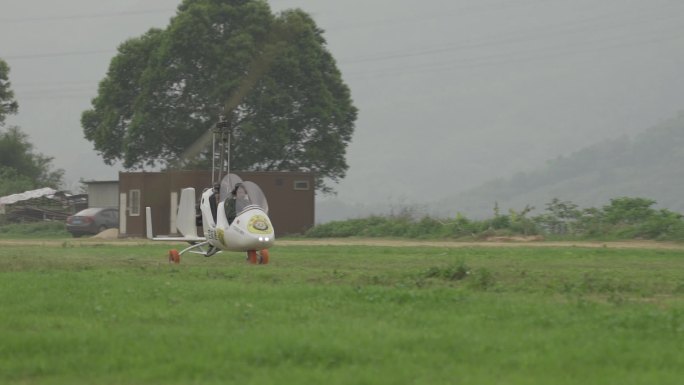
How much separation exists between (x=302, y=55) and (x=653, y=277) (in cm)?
4226

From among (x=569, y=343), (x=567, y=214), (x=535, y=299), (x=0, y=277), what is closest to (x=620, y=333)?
(x=569, y=343)

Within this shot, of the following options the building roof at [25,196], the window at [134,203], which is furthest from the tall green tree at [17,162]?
the window at [134,203]

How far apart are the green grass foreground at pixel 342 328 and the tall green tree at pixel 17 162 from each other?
57.3 m

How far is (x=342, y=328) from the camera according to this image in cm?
1043

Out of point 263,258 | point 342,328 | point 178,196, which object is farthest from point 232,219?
point 178,196

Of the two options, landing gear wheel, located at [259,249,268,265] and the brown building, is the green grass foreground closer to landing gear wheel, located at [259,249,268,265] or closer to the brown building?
landing gear wheel, located at [259,249,268,265]

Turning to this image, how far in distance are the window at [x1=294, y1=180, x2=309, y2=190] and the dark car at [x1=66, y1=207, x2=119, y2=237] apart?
11805 mm

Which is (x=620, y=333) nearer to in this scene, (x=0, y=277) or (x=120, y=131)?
(x=0, y=277)

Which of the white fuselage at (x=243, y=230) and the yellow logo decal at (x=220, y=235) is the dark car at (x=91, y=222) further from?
the yellow logo decal at (x=220, y=235)

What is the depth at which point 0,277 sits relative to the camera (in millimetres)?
16969

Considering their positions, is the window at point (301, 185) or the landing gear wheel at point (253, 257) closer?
the landing gear wheel at point (253, 257)

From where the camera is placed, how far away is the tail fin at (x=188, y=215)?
24309 mm

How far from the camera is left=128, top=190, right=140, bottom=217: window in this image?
153 ft

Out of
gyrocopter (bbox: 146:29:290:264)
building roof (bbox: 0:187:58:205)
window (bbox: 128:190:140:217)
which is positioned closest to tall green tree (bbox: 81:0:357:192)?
window (bbox: 128:190:140:217)
